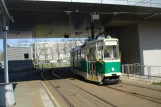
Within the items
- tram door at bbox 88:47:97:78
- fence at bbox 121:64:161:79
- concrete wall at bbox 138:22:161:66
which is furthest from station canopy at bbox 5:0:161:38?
fence at bbox 121:64:161:79

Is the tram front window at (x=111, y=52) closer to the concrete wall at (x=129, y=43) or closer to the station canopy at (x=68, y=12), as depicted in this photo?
the station canopy at (x=68, y=12)

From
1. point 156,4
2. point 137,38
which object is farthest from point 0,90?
point 137,38

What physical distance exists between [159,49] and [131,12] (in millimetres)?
7416

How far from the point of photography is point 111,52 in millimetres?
19594

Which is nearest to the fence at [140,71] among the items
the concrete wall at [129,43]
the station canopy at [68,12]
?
the station canopy at [68,12]

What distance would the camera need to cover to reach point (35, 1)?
790 inches

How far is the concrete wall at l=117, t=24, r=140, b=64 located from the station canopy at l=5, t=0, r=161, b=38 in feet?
4.10

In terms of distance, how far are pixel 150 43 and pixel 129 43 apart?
2505 mm

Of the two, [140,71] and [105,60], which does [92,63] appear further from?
[140,71]

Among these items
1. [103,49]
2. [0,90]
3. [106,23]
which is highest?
[106,23]

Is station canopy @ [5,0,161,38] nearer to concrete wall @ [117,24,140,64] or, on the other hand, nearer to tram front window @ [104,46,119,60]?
concrete wall @ [117,24,140,64]

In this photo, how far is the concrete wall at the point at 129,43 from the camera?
30.3 m

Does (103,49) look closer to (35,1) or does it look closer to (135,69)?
(135,69)

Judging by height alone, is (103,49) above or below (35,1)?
below
